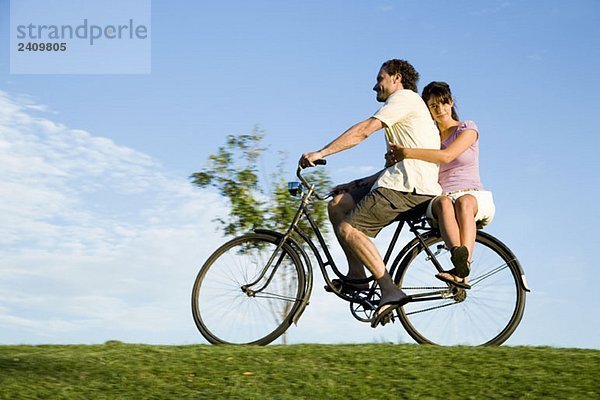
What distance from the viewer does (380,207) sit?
Result: 6508 millimetres

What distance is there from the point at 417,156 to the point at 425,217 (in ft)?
2.00

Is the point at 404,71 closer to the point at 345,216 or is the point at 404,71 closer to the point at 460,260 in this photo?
the point at 345,216

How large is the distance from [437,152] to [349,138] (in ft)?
2.51

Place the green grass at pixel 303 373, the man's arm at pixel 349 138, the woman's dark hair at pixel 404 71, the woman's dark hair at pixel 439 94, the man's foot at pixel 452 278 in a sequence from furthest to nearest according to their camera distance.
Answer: the woman's dark hair at pixel 439 94
the woman's dark hair at pixel 404 71
the man's foot at pixel 452 278
the man's arm at pixel 349 138
the green grass at pixel 303 373

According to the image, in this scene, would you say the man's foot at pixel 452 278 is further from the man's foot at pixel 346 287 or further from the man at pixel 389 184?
the man's foot at pixel 346 287

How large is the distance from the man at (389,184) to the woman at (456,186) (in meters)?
0.11

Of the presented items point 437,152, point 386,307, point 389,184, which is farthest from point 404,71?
point 386,307

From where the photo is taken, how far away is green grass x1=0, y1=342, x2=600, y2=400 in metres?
5.34

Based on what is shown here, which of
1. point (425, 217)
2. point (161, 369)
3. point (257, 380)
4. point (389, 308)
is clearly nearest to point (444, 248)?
point (425, 217)

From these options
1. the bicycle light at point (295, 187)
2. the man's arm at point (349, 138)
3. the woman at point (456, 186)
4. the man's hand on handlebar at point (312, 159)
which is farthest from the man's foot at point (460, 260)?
the bicycle light at point (295, 187)

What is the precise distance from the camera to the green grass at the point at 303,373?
17.5ft

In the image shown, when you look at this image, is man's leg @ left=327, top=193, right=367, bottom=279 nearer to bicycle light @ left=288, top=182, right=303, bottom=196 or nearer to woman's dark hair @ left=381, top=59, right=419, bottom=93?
bicycle light @ left=288, top=182, right=303, bottom=196

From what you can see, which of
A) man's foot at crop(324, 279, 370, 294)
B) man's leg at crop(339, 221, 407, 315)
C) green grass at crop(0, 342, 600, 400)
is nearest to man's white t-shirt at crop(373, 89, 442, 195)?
man's leg at crop(339, 221, 407, 315)

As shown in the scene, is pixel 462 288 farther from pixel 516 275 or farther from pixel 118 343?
pixel 118 343
